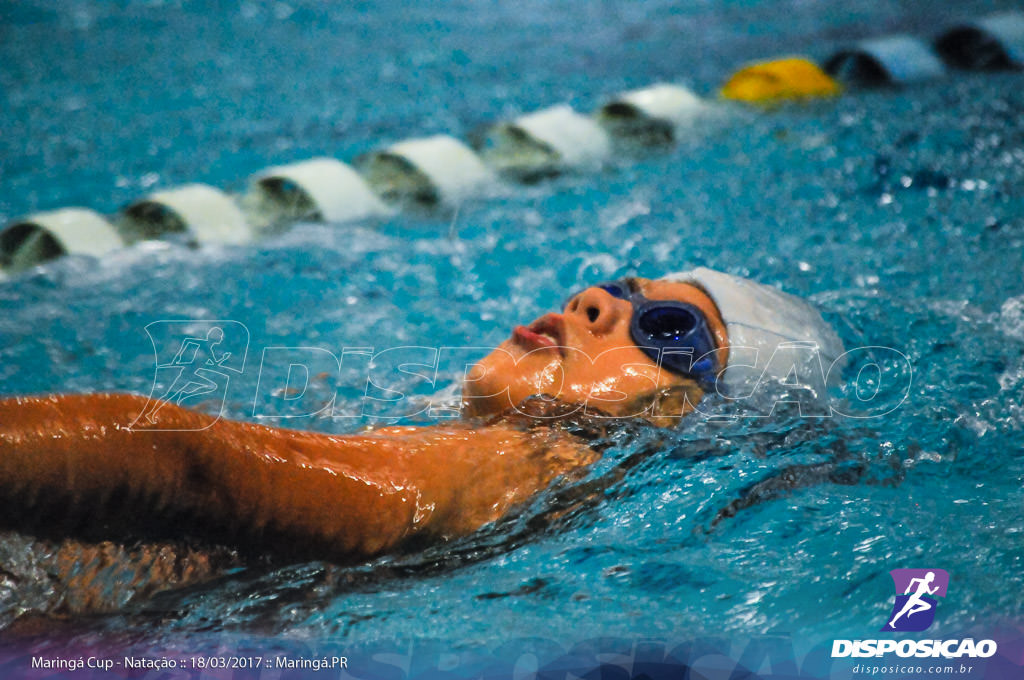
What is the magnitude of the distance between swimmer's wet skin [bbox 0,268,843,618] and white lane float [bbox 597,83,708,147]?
8.26 ft

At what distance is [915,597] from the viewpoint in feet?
6.08

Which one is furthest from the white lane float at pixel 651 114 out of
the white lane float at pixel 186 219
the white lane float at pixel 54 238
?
the white lane float at pixel 54 238

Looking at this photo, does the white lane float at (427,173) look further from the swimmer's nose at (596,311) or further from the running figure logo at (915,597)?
the running figure logo at (915,597)

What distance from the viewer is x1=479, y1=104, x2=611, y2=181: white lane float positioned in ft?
14.5

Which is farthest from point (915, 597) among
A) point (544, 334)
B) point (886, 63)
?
point (886, 63)

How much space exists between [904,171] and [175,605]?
332 centimetres

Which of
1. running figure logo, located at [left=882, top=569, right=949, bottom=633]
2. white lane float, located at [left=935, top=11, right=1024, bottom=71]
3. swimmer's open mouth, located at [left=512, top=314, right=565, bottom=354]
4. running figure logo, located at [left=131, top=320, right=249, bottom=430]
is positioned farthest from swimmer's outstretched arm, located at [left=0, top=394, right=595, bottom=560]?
white lane float, located at [left=935, top=11, right=1024, bottom=71]

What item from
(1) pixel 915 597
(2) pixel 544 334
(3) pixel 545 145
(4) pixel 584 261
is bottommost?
(1) pixel 915 597

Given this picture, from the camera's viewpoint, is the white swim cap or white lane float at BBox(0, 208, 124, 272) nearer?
the white swim cap

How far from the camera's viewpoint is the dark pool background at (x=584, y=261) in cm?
185

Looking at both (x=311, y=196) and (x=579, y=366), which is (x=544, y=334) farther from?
(x=311, y=196)

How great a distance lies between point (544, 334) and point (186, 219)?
220cm

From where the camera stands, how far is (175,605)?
172 centimetres

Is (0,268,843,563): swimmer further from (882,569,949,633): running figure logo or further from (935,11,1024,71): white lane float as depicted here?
(935,11,1024,71): white lane float
